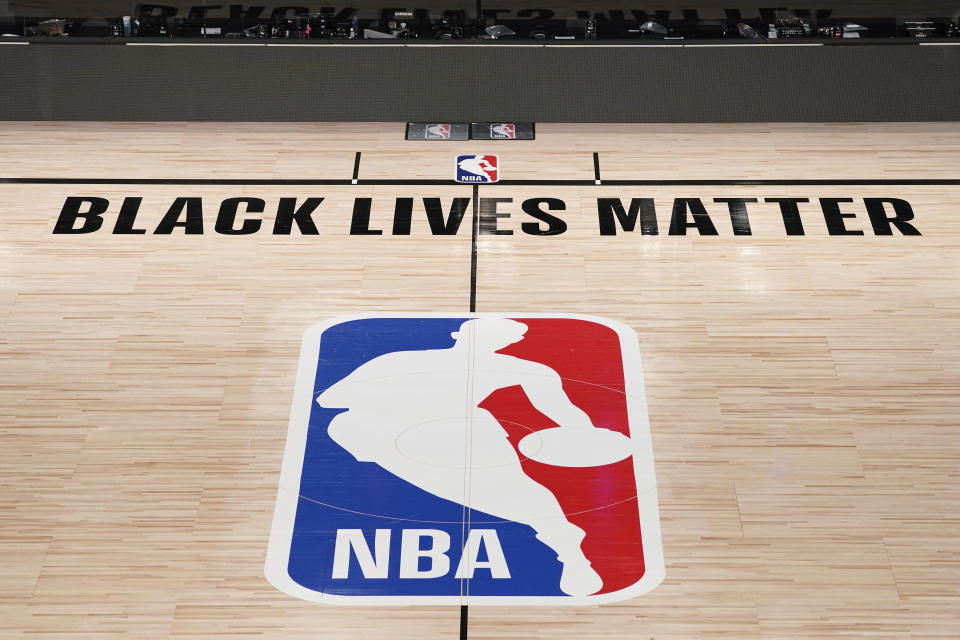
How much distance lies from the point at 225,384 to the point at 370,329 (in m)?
0.91

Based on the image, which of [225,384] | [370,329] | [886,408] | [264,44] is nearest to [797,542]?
[886,408]

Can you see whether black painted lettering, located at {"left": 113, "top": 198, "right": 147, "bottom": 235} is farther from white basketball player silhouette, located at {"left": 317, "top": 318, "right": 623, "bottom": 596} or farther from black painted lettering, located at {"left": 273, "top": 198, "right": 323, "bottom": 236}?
white basketball player silhouette, located at {"left": 317, "top": 318, "right": 623, "bottom": 596}

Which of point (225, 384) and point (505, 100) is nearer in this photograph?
point (225, 384)

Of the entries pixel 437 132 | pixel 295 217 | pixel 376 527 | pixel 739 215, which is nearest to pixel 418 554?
pixel 376 527

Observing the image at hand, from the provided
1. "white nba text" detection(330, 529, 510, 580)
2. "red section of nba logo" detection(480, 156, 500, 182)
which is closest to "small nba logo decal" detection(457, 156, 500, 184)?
"red section of nba logo" detection(480, 156, 500, 182)

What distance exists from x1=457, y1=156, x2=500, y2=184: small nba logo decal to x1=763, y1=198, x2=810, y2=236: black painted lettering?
1900 millimetres

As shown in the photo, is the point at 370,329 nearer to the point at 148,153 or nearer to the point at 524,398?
the point at 524,398

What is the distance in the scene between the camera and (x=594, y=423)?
17.9 feet

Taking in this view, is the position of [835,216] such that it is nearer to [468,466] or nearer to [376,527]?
[468,466]

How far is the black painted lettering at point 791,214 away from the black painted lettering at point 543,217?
1431 millimetres

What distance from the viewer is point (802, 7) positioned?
7621 millimetres

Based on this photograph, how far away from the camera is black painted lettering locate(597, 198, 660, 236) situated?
6703 millimetres

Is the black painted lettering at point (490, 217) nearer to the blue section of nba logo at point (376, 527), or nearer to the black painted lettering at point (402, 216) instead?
the black painted lettering at point (402, 216)

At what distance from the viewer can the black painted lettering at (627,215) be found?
6703mm
